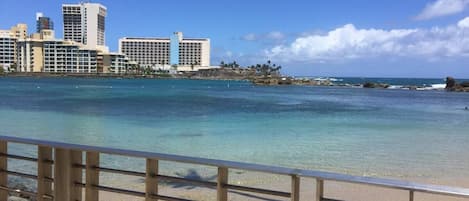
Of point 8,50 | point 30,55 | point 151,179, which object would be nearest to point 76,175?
point 151,179

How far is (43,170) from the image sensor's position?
140 inches

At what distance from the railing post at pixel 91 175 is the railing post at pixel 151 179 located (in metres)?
0.44

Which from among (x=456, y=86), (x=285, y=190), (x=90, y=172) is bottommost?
(x=456, y=86)

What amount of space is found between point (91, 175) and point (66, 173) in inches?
8.1

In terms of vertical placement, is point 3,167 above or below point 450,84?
above

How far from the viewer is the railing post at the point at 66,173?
3418 mm

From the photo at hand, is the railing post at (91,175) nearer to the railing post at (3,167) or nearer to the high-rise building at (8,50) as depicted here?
the railing post at (3,167)

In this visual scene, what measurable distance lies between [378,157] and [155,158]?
14.0 metres

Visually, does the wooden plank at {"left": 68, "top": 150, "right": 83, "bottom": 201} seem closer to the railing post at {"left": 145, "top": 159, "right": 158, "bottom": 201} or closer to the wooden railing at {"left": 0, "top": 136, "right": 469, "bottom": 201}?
the wooden railing at {"left": 0, "top": 136, "right": 469, "bottom": 201}

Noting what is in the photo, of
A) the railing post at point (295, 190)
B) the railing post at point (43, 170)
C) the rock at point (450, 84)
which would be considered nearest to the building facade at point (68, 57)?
the rock at point (450, 84)

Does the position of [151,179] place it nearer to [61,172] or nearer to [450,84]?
[61,172]

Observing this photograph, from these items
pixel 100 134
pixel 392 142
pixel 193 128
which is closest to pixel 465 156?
pixel 392 142

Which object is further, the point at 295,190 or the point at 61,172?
the point at 61,172

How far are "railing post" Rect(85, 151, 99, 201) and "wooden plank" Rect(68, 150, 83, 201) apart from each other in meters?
0.11
